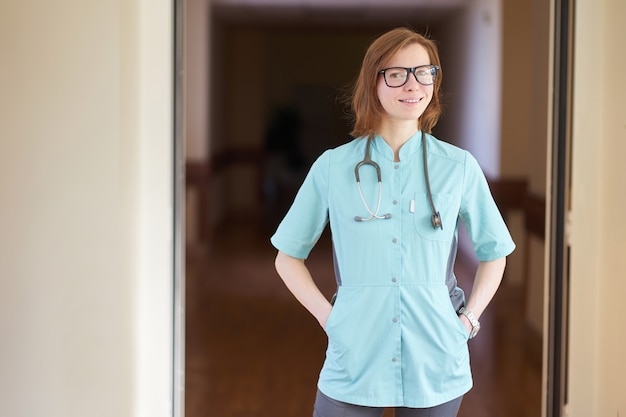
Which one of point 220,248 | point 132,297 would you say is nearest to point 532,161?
point 220,248

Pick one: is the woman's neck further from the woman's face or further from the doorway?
the doorway

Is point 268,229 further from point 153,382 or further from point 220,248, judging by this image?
point 153,382

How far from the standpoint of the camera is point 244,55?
2.72m

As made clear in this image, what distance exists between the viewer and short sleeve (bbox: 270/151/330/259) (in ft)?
6.80

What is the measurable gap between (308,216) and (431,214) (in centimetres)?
30

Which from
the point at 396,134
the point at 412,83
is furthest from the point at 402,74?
the point at 396,134

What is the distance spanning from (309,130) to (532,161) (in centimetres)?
73

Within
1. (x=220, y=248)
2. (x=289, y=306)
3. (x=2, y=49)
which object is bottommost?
(x=289, y=306)

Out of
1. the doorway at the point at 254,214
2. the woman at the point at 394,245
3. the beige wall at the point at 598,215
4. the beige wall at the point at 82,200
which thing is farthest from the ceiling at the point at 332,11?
the woman at the point at 394,245

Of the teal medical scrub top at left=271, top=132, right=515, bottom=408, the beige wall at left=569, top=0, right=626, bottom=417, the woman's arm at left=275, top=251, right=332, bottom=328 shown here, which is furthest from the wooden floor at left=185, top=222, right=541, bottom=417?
the teal medical scrub top at left=271, top=132, right=515, bottom=408

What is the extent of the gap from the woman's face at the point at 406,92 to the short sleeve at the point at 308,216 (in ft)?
0.65

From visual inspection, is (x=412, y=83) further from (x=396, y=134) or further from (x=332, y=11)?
(x=332, y=11)

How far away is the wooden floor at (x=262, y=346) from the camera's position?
8.98 ft

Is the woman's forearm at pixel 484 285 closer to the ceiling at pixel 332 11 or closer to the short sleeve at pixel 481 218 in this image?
the short sleeve at pixel 481 218
